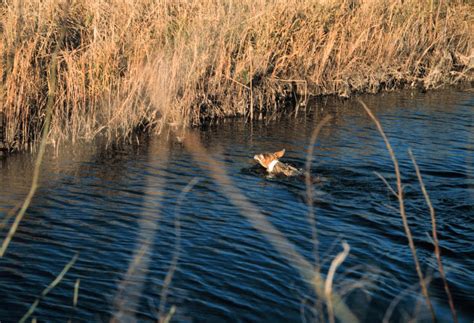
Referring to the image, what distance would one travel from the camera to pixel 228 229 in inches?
260

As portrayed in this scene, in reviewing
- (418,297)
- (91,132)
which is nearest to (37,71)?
(91,132)

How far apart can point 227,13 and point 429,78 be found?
17.3 ft

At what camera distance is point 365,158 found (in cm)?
938

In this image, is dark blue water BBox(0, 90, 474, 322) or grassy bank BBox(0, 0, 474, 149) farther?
grassy bank BBox(0, 0, 474, 149)

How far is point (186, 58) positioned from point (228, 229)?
412cm

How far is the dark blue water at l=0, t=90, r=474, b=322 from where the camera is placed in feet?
16.5

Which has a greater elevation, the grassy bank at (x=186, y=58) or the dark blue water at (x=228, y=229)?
the grassy bank at (x=186, y=58)

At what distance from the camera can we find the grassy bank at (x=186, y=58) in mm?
8930

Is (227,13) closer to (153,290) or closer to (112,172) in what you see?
(112,172)

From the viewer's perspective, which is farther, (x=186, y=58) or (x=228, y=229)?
(x=186, y=58)

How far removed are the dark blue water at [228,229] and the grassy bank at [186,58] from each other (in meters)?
0.54

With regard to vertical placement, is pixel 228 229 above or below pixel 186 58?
below

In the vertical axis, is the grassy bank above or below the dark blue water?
above

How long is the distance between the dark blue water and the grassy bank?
54 cm
